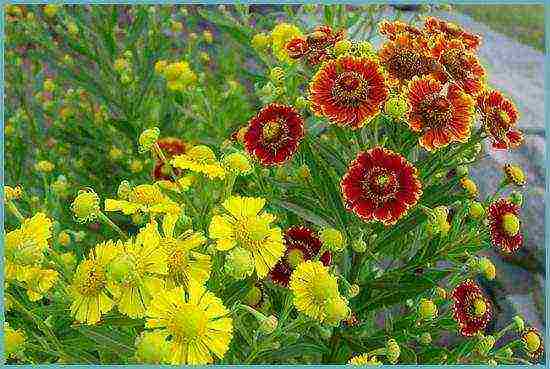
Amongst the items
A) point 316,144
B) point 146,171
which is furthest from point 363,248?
point 146,171

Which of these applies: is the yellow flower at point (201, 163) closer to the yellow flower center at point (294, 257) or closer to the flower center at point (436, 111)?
the yellow flower center at point (294, 257)

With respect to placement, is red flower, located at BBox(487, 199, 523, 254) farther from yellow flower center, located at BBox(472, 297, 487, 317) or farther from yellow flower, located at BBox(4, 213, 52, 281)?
yellow flower, located at BBox(4, 213, 52, 281)

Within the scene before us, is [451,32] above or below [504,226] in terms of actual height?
above

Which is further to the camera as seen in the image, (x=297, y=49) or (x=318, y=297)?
(x=297, y=49)

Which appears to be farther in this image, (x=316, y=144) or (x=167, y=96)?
(x=167, y=96)

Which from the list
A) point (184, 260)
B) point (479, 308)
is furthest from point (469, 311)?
point (184, 260)

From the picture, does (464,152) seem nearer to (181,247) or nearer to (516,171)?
(516,171)

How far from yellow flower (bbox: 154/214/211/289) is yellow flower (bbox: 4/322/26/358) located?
0.25m

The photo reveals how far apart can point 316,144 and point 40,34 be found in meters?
1.45

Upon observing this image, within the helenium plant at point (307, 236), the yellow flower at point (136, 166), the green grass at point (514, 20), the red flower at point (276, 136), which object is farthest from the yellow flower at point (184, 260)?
the green grass at point (514, 20)

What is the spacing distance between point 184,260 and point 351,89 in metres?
0.35

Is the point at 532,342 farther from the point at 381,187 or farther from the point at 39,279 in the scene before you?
the point at 39,279

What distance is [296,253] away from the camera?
108cm

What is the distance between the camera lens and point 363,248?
109 centimetres
